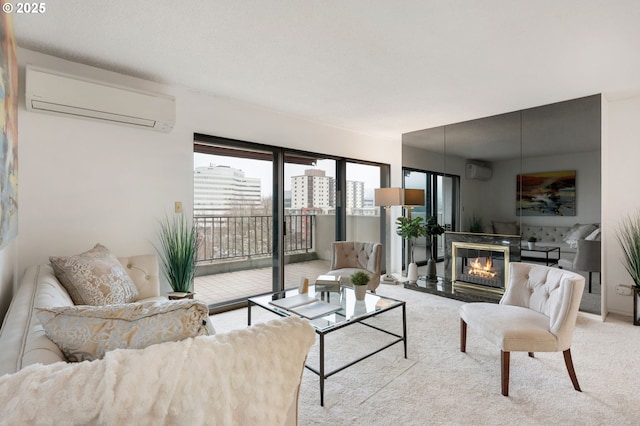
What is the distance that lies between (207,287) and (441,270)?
3.49 metres

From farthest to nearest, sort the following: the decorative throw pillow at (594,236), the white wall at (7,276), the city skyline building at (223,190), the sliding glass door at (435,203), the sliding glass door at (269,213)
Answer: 1. the sliding glass door at (435,203)
2. the sliding glass door at (269,213)
3. the city skyline building at (223,190)
4. the decorative throw pillow at (594,236)
5. the white wall at (7,276)

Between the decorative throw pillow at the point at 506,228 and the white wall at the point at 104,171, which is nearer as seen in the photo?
the white wall at the point at 104,171

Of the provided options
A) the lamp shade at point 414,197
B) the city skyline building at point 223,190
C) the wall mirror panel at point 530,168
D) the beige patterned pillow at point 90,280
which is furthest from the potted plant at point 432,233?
the beige patterned pillow at point 90,280

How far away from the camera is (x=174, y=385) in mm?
753

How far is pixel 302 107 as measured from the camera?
3.71 meters

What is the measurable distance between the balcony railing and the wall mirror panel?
88.4 inches

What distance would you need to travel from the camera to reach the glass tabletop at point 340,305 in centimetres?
215

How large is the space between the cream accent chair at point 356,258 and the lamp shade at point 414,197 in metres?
1.11

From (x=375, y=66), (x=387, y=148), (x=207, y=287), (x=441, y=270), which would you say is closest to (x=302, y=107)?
(x=375, y=66)

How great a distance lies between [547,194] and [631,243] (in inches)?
35.1

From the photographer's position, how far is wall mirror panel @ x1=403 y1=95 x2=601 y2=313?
3.37 m

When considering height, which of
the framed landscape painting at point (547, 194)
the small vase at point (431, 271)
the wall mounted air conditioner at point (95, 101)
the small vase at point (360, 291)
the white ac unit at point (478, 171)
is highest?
the wall mounted air conditioner at point (95, 101)

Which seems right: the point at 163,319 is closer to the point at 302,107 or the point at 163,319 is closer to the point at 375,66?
the point at 375,66

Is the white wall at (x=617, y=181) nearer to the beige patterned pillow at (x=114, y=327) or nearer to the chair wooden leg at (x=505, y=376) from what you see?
the chair wooden leg at (x=505, y=376)
